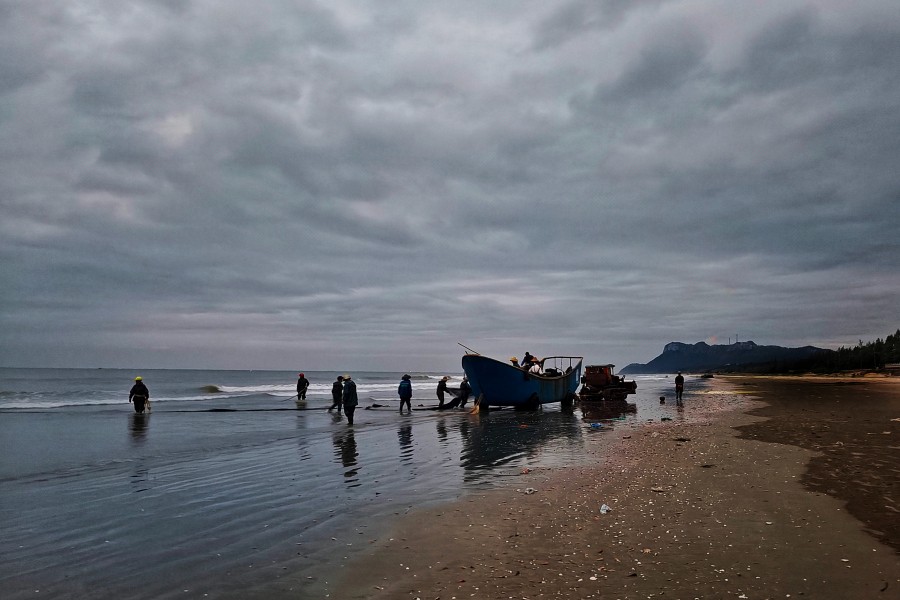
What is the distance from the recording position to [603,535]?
701 centimetres

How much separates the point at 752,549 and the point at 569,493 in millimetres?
3533

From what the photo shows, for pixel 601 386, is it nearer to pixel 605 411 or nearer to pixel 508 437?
pixel 605 411

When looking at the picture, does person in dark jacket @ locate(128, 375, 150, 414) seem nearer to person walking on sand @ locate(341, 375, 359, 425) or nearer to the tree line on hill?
person walking on sand @ locate(341, 375, 359, 425)

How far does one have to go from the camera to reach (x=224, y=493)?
10352 mm

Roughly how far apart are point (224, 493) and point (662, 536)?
819cm

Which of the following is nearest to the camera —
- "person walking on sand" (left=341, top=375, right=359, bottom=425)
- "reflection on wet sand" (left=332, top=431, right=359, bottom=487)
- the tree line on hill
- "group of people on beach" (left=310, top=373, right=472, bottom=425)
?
"reflection on wet sand" (left=332, top=431, right=359, bottom=487)

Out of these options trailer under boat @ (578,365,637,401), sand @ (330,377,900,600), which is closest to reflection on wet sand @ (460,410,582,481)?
sand @ (330,377,900,600)

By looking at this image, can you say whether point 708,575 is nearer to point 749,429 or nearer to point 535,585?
point 535,585

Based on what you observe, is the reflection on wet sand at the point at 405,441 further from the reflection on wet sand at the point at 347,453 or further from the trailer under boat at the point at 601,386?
the trailer under boat at the point at 601,386

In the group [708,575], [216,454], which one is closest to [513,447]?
[216,454]

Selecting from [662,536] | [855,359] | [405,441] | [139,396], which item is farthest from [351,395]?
[855,359]

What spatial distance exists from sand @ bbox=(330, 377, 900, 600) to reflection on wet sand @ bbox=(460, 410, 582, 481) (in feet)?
6.79

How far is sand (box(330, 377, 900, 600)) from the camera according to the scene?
5422mm

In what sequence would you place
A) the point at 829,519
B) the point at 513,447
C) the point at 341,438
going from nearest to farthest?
the point at 829,519 → the point at 513,447 → the point at 341,438
